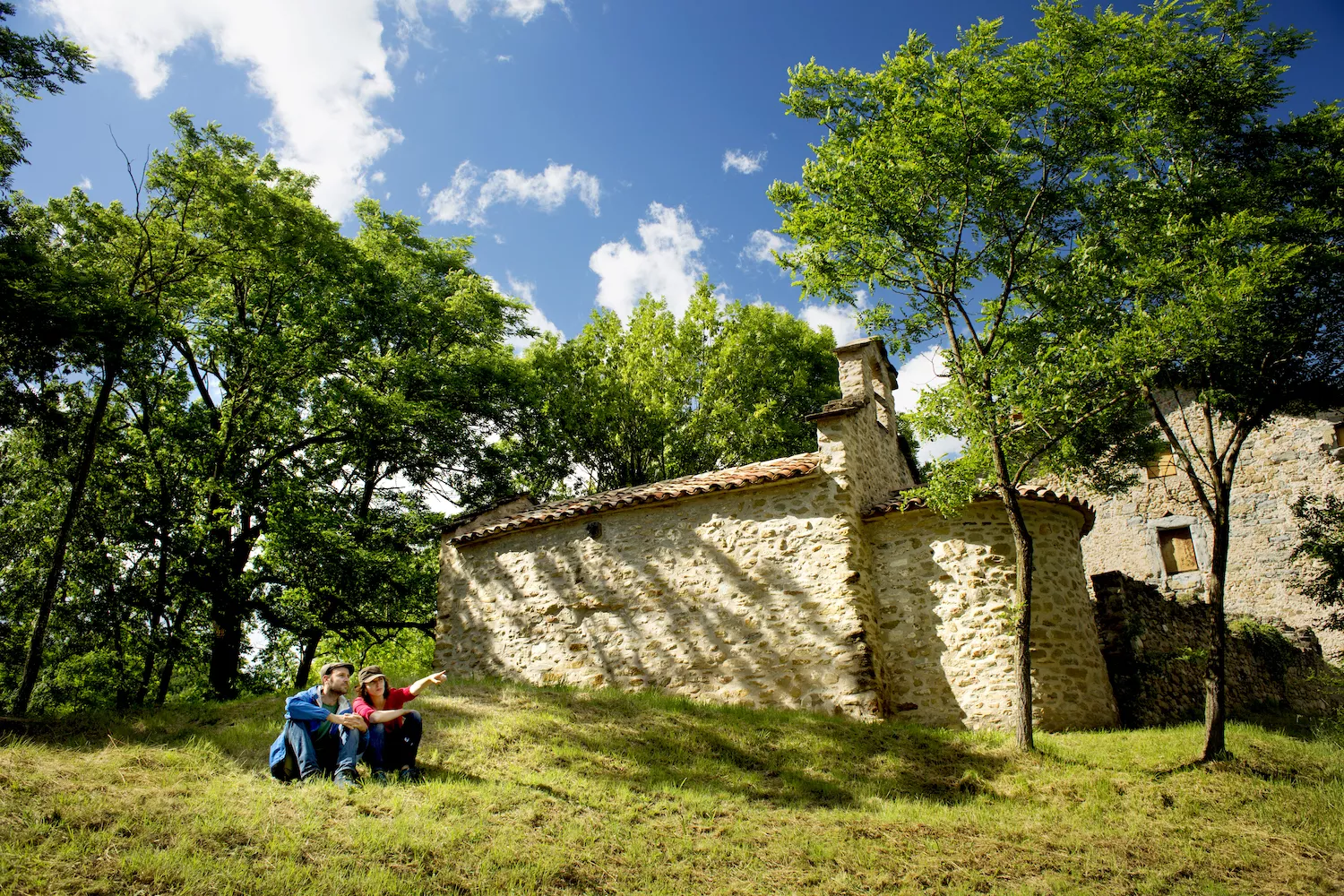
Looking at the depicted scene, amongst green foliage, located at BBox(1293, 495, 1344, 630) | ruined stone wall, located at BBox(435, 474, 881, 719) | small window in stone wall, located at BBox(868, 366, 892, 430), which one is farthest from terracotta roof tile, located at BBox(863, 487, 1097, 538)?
green foliage, located at BBox(1293, 495, 1344, 630)

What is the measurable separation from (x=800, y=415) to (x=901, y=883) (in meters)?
15.4

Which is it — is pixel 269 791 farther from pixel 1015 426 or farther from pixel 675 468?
pixel 675 468

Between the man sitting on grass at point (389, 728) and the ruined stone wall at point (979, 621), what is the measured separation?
253 inches

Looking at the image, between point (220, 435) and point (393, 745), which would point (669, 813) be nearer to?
point (393, 745)

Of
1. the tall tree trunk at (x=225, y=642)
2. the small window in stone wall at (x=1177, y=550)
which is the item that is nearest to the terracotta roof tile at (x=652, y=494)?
the tall tree trunk at (x=225, y=642)

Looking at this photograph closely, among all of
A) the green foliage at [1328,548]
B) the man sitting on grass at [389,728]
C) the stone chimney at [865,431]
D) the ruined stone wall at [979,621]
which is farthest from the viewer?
the stone chimney at [865,431]

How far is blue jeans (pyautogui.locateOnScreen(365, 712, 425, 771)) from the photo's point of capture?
6.49 meters

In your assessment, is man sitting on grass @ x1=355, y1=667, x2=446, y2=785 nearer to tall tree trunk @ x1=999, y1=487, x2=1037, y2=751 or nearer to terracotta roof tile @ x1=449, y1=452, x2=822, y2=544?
terracotta roof tile @ x1=449, y1=452, x2=822, y2=544

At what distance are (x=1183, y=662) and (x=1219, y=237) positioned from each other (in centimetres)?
701

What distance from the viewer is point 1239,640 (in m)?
12.9

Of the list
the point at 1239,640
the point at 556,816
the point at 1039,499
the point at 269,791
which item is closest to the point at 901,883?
the point at 556,816

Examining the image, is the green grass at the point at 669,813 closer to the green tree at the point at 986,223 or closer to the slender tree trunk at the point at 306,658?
the green tree at the point at 986,223

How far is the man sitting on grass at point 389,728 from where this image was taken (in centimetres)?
644

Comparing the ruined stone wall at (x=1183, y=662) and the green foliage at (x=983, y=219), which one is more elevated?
the green foliage at (x=983, y=219)
